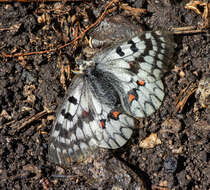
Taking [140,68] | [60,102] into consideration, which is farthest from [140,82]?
[60,102]

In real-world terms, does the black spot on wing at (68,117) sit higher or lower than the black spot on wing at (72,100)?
lower

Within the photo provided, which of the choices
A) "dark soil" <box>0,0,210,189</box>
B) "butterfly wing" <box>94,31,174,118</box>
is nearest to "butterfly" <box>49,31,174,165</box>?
"butterfly wing" <box>94,31,174,118</box>

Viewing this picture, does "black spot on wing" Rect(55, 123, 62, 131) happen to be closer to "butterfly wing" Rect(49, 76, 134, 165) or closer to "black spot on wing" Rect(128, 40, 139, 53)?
"butterfly wing" Rect(49, 76, 134, 165)

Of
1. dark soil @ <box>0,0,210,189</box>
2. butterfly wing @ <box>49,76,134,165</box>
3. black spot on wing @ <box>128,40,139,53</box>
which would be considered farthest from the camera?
A: dark soil @ <box>0,0,210,189</box>

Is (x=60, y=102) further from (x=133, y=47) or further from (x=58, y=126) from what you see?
(x=133, y=47)

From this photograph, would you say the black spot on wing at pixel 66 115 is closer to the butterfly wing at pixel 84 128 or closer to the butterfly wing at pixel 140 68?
the butterfly wing at pixel 84 128

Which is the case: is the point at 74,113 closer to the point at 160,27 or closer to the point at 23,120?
the point at 23,120

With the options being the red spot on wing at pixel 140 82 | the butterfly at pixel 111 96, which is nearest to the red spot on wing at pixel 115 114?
the butterfly at pixel 111 96
